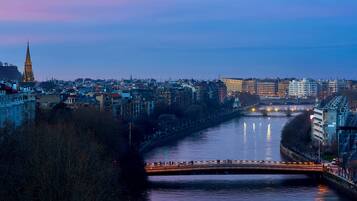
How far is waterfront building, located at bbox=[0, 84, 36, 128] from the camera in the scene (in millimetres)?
15570

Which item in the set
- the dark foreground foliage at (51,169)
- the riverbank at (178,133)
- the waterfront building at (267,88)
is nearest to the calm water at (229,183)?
the riverbank at (178,133)

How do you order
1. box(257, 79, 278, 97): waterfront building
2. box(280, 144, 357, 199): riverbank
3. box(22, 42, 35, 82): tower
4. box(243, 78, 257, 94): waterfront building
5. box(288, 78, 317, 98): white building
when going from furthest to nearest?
1. box(243, 78, 257, 94): waterfront building
2. box(257, 79, 278, 97): waterfront building
3. box(288, 78, 317, 98): white building
4. box(22, 42, 35, 82): tower
5. box(280, 144, 357, 199): riverbank

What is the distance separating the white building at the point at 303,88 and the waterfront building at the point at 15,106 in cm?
5798

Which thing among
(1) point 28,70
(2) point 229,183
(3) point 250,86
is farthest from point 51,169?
(3) point 250,86

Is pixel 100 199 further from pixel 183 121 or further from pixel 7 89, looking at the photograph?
pixel 183 121

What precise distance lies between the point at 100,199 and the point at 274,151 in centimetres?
1311

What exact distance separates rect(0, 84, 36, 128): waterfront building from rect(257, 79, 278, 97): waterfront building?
2323 inches

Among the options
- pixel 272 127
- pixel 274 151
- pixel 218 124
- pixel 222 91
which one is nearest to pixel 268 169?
pixel 274 151

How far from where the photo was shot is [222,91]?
57344 millimetres

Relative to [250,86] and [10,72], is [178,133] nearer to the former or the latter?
[10,72]

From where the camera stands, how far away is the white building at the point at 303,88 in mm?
75188

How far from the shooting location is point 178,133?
2817 centimetres

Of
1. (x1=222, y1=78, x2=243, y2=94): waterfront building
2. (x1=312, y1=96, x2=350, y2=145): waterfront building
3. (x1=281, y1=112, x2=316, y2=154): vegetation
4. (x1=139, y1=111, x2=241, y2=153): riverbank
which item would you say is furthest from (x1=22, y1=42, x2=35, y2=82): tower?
(x1=222, y1=78, x2=243, y2=94): waterfront building

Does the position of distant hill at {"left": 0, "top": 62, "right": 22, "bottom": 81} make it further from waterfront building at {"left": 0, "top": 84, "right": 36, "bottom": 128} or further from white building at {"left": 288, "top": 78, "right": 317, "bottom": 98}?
white building at {"left": 288, "top": 78, "right": 317, "bottom": 98}
